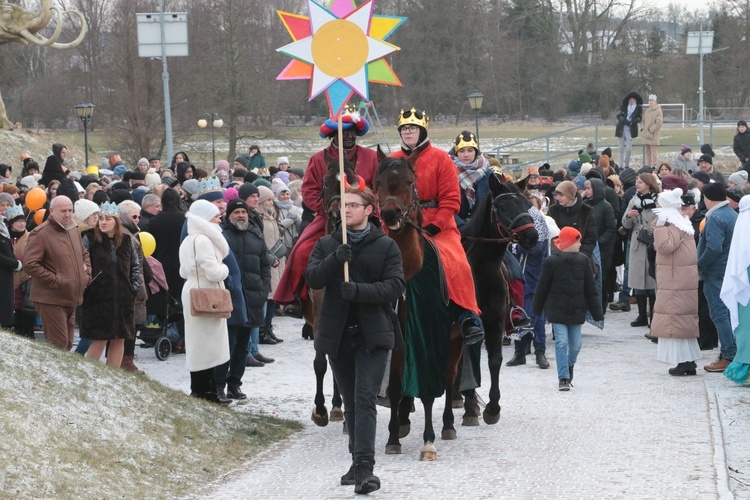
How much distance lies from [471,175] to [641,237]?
5.77 m

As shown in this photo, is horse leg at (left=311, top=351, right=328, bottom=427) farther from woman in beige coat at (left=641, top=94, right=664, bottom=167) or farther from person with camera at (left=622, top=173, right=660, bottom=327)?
woman in beige coat at (left=641, top=94, right=664, bottom=167)

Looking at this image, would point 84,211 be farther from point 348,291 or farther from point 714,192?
point 714,192

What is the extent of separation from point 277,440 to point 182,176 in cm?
→ 1085

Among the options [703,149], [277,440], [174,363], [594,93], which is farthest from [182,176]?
[594,93]

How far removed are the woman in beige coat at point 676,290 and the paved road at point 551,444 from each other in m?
0.28

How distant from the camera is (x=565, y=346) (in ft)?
40.1

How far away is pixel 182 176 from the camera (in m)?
20.1

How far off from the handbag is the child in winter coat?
141 inches

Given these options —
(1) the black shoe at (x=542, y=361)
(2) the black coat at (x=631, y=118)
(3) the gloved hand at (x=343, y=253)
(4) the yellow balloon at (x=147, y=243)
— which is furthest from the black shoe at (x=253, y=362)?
(2) the black coat at (x=631, y=118)

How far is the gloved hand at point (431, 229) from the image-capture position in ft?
31.2

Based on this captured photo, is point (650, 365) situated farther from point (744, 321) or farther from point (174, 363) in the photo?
point (174, 363)

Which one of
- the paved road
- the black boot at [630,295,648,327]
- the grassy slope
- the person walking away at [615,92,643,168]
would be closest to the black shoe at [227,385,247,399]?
the paved road

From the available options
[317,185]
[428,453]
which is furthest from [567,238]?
[428,453]

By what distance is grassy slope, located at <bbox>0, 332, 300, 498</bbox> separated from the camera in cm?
745
